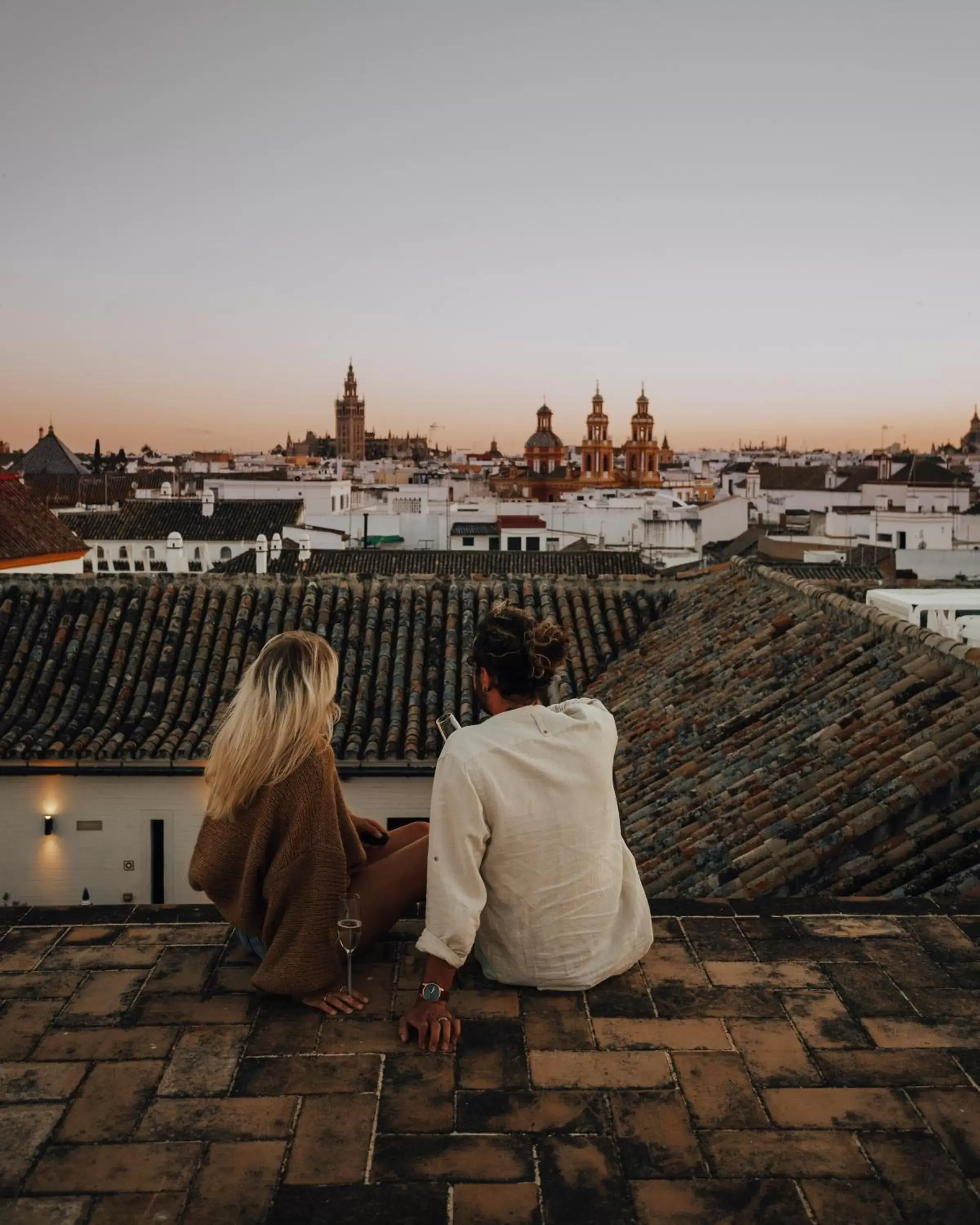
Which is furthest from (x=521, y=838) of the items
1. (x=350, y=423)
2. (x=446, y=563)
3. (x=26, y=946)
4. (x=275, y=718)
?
(x=350, y=423)

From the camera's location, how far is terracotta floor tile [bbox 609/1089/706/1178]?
2580 mm

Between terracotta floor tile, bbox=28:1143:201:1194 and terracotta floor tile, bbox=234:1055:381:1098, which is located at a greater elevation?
terracotta floor tile, bbox=234:1055:381:1098

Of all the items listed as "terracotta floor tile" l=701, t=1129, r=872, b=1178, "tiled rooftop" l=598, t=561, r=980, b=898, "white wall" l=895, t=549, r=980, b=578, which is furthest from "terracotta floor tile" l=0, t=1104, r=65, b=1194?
"white wall" l=895, t=549, r=980, b=578

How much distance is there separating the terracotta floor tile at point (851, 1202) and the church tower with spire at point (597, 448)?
289 feet

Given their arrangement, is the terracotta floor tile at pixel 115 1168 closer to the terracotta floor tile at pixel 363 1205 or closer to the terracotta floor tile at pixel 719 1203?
the terracotta floor tile at pixel 363 1205

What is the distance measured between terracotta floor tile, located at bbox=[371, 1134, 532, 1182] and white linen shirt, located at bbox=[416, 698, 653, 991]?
53 centimetres

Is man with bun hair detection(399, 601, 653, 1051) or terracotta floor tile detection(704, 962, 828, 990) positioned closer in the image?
man with bun hair detection(399, 601, 653, 1051)

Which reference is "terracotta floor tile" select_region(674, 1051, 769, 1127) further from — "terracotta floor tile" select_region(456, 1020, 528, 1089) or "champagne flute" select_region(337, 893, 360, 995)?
"champagne flute" select_region(337, 893, 360, 995)

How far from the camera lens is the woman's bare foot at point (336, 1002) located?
326 cm

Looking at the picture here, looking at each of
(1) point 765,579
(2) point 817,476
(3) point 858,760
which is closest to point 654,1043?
(3) point 858,760

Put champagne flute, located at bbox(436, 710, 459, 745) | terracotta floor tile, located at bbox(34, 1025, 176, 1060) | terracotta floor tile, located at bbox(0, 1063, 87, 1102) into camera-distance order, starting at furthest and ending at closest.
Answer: champagne flute, located at bbox(436, 710, 459, 745)
terracotta floor tile, located at bbox(34, 1025, 176, 1060)
terracotta floor tile, located at bbox(0, 1063, 87, 1102)

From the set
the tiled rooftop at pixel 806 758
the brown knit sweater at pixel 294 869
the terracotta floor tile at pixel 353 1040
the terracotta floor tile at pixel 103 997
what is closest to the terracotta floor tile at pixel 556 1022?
the terracotta floor tile at pixel 353 1040

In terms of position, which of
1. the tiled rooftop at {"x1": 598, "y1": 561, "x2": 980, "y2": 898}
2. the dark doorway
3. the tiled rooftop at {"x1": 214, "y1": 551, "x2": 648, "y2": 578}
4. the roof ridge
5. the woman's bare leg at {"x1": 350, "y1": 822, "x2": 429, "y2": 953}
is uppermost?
the roof ridge

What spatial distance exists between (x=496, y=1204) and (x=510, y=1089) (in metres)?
0.43
